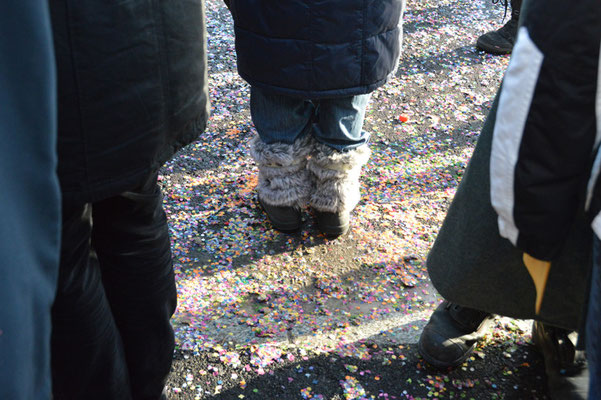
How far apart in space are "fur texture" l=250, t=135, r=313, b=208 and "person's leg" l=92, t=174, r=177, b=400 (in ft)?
2.69

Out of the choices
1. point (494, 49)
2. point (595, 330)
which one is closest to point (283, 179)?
point (595, 330)

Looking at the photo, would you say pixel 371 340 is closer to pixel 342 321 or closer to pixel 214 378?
pixel 342 321

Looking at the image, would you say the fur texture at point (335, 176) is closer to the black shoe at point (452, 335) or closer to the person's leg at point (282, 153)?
the person's leg at point (282, 153)

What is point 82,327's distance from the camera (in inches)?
47.8

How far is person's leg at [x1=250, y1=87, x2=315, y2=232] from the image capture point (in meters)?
2.12

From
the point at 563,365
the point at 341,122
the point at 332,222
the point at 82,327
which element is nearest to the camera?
the point at 82,327

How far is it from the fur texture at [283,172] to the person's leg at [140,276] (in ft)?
2.69

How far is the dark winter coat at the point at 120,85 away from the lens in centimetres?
96

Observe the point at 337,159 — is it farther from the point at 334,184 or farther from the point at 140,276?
the point at 140,276

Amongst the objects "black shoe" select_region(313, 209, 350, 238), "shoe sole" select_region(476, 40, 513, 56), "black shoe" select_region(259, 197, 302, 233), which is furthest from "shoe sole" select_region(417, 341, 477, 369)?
"shoe sole" select_region(476, 40, 513, 56)

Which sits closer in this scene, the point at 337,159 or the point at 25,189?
the point at 25,189

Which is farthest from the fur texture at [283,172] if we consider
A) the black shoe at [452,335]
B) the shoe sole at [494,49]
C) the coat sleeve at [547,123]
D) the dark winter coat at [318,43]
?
the shoe sole at [494,49]

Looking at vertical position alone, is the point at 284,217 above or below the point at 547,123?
below

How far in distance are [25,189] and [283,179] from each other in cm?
144
